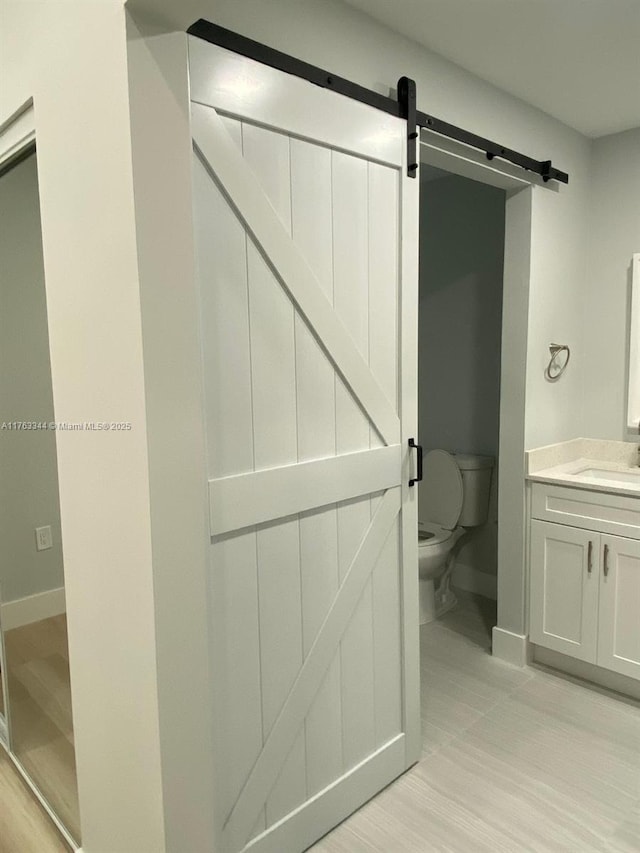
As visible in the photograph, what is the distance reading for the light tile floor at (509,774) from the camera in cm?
180

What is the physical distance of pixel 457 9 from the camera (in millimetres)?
1789

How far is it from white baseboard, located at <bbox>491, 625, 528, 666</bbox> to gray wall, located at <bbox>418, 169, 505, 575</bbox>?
0.69 metres

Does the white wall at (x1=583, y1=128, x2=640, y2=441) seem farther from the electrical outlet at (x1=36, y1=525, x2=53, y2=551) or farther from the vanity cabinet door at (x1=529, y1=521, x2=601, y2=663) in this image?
the electrical outlet at (x1=36, y1=525, x2=53, y2=551)

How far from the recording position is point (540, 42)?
200 centimetres

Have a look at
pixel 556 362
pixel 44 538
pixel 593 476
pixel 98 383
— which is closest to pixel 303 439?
pixel 98 383

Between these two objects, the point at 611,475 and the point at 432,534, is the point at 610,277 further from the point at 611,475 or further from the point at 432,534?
the point at 432,534

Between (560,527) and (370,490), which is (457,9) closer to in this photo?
(370,490)

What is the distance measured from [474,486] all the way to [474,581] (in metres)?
0.64

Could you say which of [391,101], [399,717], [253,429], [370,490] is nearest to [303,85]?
[391,101]

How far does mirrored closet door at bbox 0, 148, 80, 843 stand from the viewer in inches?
68.1

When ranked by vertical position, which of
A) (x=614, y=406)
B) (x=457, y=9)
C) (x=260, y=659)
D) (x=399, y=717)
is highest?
(x=457, y=9)

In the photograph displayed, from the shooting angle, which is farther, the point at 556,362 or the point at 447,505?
the point at 447,505

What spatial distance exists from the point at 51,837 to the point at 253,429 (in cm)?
139

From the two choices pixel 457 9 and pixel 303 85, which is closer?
pixel 303 85
